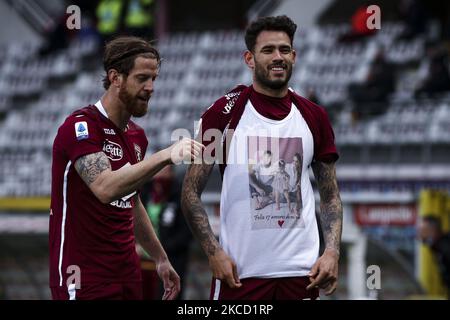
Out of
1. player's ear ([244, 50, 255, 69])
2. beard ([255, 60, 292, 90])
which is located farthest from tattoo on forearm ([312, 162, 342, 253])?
player's ear ([244, 50, 255, 69])

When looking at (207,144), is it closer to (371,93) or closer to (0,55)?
Result: (371,93)

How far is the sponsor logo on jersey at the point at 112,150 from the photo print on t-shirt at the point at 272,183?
64 cm

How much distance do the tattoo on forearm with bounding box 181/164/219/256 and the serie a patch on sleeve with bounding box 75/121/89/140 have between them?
49 centimetres

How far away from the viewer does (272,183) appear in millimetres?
4594

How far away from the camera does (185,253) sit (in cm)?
868

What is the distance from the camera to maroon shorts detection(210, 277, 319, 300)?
454 centimetres

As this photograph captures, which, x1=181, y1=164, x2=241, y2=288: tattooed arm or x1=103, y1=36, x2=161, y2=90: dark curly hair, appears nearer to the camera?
x1=181, y1=164, x2=241, y2=288: tattooed arm

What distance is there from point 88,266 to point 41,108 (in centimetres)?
1656

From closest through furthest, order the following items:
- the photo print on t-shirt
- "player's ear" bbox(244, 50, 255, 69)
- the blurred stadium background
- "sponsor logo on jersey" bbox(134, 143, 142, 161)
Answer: the photo print on t-shirt < "player's ear" bbox(244, 50, 255, 69) < "sponsor logo on jersey" bbox(134, 143, 142, 161) < the blurred stadium background

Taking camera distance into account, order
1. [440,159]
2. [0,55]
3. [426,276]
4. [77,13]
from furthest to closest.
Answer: [0,55] < [440,159] < [426,276] < [77,13]

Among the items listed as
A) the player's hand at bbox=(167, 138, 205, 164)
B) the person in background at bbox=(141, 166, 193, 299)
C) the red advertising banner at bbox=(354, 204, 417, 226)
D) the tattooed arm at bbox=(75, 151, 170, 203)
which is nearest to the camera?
the player's hand at bbox=(167, 138, 205, 164)

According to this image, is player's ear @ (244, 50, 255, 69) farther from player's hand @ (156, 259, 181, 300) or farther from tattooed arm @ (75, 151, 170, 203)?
player's hand @ (156, 259, 181, 300)

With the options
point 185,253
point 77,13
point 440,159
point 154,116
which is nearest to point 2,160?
point 154,116

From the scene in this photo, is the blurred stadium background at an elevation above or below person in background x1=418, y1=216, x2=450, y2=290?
above
